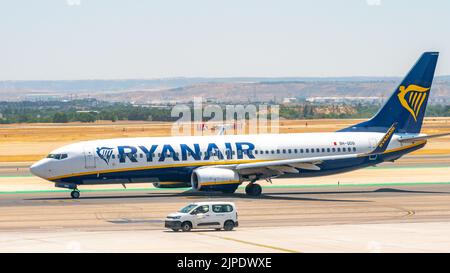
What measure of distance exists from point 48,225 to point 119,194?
18766 mm

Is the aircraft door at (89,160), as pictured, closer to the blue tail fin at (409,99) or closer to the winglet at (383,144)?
the winglet at (383,144)

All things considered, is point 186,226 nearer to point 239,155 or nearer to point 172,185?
point 172,185

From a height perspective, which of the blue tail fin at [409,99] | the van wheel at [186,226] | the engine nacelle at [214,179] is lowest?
the engine nacelle at [214,179]

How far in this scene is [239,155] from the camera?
69500 mm

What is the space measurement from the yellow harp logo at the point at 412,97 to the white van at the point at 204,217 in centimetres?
2880

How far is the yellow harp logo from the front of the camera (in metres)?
74.2

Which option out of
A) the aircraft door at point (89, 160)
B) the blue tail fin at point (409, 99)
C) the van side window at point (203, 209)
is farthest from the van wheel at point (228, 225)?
the blue tail fin at point (409, 99)

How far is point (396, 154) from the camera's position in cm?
7275

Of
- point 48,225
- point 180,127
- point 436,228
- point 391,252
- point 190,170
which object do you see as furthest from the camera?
point 180,127

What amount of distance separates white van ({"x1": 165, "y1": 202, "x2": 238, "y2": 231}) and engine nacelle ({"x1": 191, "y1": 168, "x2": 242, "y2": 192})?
17.2 metres

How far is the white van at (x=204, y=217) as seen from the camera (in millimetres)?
48000
